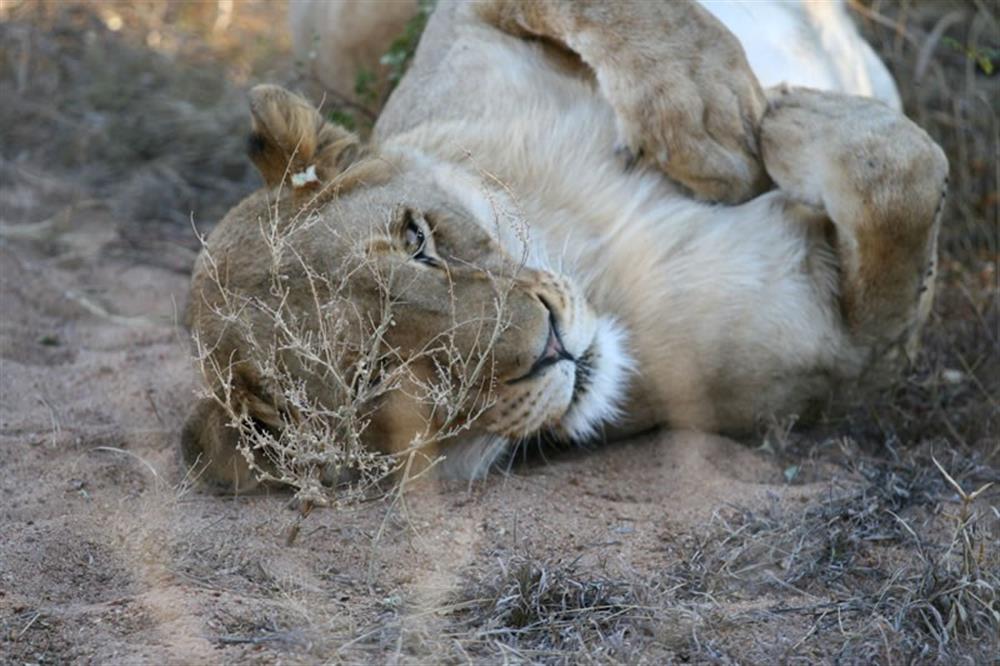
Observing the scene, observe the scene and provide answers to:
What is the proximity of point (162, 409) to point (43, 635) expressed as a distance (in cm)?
147

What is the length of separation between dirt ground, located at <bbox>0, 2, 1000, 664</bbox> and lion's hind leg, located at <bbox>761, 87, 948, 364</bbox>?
0.29 meters

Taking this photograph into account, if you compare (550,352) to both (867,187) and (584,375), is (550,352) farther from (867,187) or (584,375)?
(867,187)

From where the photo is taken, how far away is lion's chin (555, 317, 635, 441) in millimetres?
3221

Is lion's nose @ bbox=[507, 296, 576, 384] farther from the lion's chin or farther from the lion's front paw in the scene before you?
the lion's front paw

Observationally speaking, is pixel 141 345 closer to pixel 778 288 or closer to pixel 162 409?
pixel 162 409

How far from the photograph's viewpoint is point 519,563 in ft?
8.40

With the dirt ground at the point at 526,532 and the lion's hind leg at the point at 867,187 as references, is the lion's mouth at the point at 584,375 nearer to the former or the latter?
the dirt ground at the point at 526,532

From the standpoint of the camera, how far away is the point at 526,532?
2842 mm

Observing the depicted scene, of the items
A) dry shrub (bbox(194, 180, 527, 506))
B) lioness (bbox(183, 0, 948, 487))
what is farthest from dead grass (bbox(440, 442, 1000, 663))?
lioness (bbox(183, 0, 948, 487))

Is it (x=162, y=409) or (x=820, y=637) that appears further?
(x=162, y=409)

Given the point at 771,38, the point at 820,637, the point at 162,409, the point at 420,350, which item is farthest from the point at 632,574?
the point at 771,38

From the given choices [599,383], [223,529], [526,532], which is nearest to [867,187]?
[599,383]

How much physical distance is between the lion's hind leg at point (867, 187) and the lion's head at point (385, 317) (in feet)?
1.95

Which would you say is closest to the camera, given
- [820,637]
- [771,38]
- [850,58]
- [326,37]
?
[820,637]
